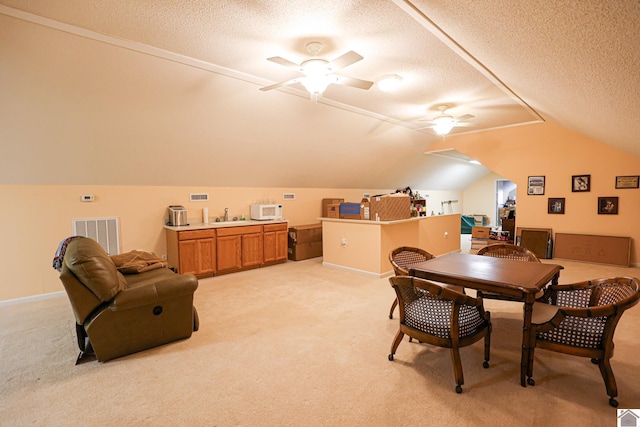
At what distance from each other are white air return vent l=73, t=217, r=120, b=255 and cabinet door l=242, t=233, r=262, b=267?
1.97 m

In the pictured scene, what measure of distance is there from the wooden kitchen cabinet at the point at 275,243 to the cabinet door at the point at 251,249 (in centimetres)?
12

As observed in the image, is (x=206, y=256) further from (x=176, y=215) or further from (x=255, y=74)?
(x=255, y=74)

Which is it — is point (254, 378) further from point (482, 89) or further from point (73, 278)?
point (482, 89)

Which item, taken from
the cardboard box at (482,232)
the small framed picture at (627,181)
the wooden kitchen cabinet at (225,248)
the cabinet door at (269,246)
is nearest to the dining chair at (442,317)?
the wooden kitchen cabinet at (225,248)

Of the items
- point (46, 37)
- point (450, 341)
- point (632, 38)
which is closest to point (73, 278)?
point (46, 37)

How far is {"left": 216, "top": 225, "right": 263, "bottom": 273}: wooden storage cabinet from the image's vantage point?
5434 millimetres

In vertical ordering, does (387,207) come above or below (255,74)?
below

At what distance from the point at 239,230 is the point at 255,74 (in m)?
2.80

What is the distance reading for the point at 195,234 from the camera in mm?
5098

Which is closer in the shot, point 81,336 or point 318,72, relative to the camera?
point 81,336

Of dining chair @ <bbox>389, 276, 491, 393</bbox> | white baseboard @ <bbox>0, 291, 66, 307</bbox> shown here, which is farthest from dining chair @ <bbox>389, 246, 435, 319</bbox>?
white baseboard @ <bbox>0, 291, 66, 307</bbox>

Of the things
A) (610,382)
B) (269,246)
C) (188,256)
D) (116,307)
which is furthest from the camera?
(269,246)

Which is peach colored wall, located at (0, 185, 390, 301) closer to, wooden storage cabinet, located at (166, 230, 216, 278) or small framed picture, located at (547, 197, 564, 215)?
wooden storage cabinet, located at (166, 230, 216, 278)

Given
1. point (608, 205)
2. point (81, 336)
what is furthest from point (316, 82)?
point (608, 205)
